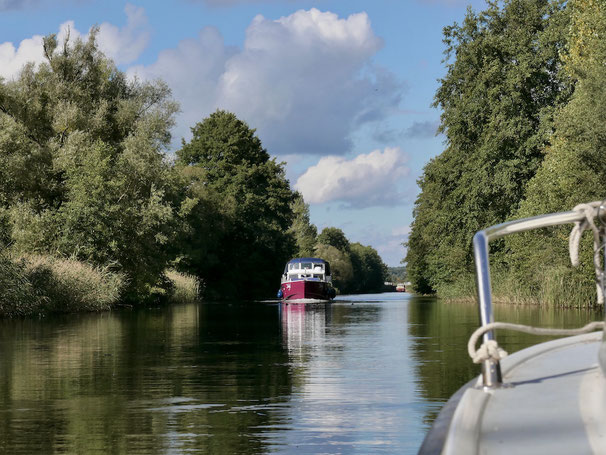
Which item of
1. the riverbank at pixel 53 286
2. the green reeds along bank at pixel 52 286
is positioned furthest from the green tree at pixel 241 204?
the green reeds along bank at pixel 52 286

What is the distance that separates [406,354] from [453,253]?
39.9 metres

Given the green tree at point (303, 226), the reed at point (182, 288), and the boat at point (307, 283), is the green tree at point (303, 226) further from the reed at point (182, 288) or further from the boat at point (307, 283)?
the reed at point (182, 288)

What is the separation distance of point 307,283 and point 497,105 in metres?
16.5

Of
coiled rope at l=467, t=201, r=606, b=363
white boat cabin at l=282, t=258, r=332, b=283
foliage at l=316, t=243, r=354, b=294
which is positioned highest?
foliage at l=316, t=243, r=354, b=294

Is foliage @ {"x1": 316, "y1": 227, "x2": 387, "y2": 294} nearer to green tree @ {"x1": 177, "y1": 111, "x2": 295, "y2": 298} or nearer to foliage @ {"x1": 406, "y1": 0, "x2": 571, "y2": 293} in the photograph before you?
green tree @ {"x1": 177, "y1": 111, "x2": 295, "y2": 298}

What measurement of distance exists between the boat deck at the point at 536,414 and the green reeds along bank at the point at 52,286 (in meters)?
27.3

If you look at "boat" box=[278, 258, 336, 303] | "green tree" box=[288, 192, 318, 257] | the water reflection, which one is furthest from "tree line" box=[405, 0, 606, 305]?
"green tree" box=[288, 192, 318, 257]

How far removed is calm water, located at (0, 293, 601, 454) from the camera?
806 centimetres

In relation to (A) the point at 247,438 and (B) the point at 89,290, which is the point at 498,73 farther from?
(A) the point at 247,438

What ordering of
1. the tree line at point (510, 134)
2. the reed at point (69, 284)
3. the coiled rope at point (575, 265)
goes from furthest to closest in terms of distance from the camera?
the tree line at point (510, 134)
the reed at point (69, 284)
the coiled rope at point (575, 265)

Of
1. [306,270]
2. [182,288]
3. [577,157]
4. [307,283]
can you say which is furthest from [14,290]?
[306,270]

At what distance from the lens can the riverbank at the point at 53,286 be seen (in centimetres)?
3041

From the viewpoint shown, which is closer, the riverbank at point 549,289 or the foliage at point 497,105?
the riverbank at point 549,289

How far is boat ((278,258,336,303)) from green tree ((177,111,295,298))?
11510 mm
